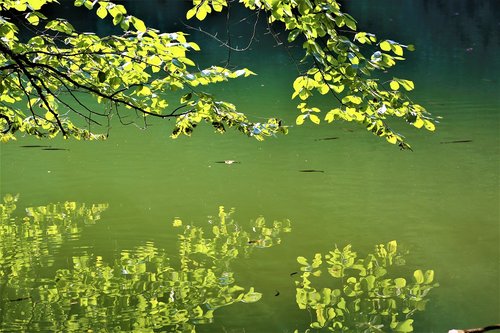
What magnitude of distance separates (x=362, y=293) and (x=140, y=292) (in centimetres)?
143

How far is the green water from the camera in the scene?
5.69 metres

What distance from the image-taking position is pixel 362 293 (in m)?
5.48

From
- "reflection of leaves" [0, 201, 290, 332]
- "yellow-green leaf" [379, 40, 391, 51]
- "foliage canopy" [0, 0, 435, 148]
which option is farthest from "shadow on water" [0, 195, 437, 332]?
"yellow-green leaf" [379, 40, 391, 51]

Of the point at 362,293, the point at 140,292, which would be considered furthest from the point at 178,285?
the point at 362,293

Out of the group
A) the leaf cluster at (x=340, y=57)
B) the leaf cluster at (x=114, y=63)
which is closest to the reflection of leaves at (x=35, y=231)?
the leaf cluster at (x=114, y=63)

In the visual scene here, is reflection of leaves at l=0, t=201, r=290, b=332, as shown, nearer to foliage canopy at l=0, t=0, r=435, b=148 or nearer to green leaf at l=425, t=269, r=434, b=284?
foliage canopy at l=0, t=0, r=435, b=148

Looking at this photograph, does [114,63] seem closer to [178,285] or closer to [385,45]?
[178,285]

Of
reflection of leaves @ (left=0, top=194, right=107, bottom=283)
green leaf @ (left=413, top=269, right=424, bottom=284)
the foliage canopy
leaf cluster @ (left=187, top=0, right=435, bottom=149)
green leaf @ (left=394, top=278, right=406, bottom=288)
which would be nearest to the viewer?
leaf cluster @ (left=187, top=0, right=435, bottom=149)

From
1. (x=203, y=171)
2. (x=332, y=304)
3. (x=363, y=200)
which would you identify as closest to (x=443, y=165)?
(x=363, y=200)

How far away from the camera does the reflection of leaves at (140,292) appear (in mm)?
5012

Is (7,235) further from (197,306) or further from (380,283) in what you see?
(380,283)

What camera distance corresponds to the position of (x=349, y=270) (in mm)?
5941

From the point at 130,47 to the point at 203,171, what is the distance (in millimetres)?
4301

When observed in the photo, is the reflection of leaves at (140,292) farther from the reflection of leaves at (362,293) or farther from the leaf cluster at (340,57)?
the leaf cluster at (340,57)
